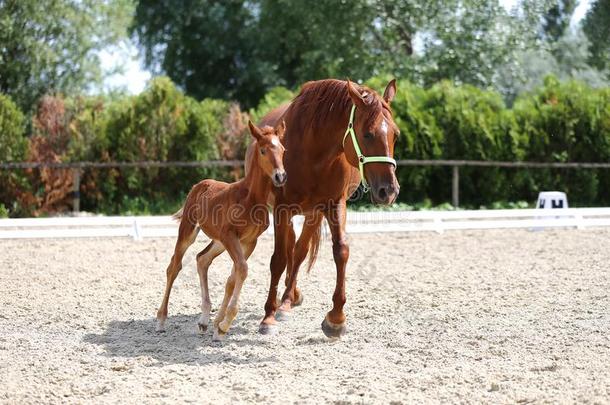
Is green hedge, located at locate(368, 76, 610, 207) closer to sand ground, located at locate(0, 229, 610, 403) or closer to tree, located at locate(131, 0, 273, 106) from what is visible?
sand ground, located at locate(0, 229, 610, 403)

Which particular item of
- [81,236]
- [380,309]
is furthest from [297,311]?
[81,236]

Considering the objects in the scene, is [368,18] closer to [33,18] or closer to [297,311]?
[33,18]

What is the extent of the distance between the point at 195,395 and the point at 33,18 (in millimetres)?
16140

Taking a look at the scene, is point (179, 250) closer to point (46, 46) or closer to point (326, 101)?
point (326, 101)

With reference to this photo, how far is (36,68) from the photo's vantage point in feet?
60.9

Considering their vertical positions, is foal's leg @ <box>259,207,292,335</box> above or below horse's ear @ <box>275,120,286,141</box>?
below

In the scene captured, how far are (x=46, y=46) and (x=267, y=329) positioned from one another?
48.9 feet

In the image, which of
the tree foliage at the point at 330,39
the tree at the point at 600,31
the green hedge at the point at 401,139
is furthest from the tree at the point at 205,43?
the tree at the point at 600,31

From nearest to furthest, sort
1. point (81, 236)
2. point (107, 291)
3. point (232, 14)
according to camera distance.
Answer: point (107, 291) < point (81, 236) < point (232, 14)

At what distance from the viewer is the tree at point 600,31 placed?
24.6m

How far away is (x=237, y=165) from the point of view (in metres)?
13.9

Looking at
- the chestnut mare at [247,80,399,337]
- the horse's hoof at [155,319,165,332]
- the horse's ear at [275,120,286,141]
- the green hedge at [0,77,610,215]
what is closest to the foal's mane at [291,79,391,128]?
the chestnut mare at [247,80,399,337]

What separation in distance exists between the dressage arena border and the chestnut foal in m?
4.57

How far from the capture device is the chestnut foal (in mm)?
5172
